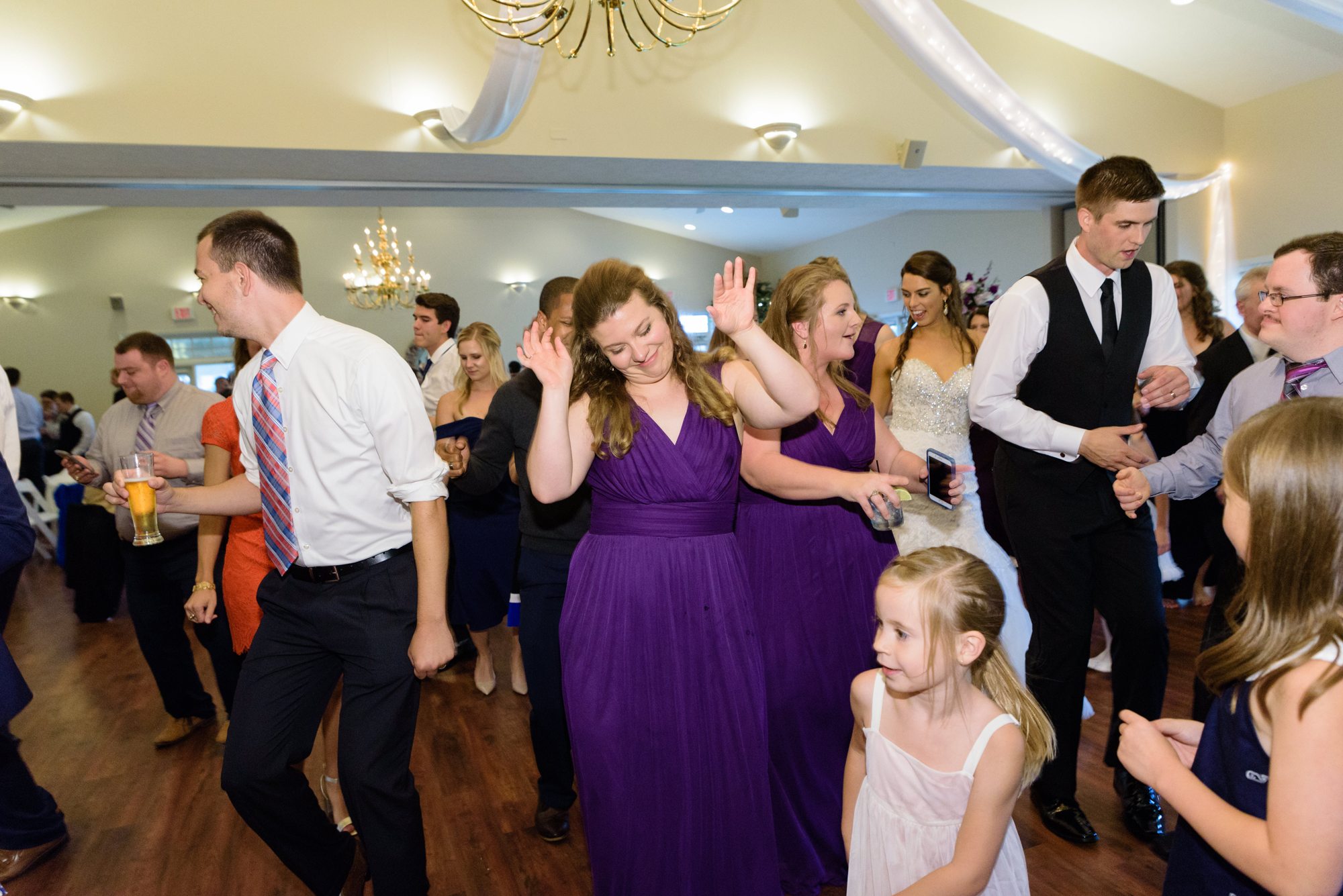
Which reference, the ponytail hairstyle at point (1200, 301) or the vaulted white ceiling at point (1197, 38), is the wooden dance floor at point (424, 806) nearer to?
the ponytail hairstyle at point (1200, 301)

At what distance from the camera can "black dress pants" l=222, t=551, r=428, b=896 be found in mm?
1880

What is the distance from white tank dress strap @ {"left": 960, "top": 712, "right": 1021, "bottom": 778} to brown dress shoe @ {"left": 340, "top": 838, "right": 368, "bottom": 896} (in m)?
1.59

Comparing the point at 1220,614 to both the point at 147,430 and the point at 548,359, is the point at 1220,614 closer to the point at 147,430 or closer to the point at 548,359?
the point at 548,359

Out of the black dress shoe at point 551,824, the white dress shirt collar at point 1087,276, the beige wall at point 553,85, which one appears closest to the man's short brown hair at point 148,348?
the black dress shoe at point 551,824

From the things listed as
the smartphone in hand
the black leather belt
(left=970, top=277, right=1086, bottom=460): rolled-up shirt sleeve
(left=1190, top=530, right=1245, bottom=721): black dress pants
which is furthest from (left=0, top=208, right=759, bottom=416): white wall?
(left=1190, top=530, right=1245, bottom=721): black dress pants

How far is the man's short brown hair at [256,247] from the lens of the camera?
184 centimetres

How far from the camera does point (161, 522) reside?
318 centimetres

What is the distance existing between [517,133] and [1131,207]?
449cm

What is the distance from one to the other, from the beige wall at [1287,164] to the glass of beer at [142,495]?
341 inches

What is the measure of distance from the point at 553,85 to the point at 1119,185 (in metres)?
4.48

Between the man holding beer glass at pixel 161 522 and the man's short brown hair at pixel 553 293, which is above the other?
the man's short brown hair at pixel 553 293

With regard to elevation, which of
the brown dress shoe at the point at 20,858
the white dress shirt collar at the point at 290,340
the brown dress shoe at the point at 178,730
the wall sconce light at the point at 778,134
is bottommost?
the brown dress shoe at the point at 20,858

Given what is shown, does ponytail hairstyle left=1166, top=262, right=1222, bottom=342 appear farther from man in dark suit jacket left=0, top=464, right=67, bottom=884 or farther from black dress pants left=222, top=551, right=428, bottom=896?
man in dark suit jacket left=0, top=464, right=67, bottom=884

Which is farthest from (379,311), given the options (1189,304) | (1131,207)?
(1131,207)
